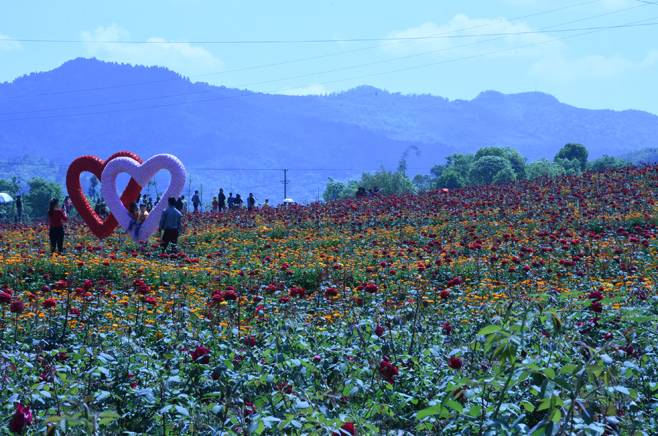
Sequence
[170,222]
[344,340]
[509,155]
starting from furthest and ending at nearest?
[509,155] < [170,222] < [344,340]

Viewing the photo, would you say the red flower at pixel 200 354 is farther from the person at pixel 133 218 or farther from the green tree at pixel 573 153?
the green tree at pixel 573 153

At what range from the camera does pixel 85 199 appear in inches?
848

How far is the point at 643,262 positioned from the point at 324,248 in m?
6.29

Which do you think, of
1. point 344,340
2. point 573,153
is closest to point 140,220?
point 344,340

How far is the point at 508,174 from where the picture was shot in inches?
4139

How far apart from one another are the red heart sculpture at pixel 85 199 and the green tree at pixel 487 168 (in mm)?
89919

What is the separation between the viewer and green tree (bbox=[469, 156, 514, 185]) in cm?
10956

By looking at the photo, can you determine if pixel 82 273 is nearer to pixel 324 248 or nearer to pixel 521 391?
pixel 324 248

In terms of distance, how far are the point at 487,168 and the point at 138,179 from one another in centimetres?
9290

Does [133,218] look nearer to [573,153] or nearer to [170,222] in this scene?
[170,222]

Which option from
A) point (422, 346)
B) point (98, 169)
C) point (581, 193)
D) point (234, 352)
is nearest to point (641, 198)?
point (581, 193)

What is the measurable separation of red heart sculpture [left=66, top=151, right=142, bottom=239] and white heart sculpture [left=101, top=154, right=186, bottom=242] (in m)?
0.27

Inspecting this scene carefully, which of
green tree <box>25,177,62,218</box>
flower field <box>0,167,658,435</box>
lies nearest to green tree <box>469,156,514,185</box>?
green tree <box>25,177,62,218</box>

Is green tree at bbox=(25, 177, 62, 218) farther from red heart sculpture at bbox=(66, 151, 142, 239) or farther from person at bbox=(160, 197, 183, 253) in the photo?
person at bbox=(160, 197, 183, 253)
